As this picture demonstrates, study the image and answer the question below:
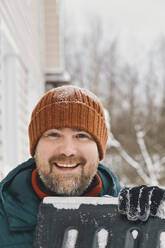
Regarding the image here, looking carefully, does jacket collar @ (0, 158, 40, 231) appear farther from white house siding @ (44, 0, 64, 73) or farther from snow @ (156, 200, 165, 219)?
white house siding @ (44, 0, 64, 73)

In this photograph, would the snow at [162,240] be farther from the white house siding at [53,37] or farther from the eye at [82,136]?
the white house siding at [53,37]

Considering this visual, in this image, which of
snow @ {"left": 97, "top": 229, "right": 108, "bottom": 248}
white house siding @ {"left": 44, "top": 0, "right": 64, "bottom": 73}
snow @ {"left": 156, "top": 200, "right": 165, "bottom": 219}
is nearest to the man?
snow @ {"left": 97, "top": 229, "right": 108, "bottom": 248}

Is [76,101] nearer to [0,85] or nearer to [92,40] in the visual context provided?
[0,85]

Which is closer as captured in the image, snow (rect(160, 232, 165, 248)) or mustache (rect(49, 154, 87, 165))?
snow (rect(160, 232, 165, 248))

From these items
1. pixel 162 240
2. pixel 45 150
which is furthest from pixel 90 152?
pixel 162 240

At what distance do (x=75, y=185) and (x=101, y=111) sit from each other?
386 millimetres

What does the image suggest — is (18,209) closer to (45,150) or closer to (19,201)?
(19,201)

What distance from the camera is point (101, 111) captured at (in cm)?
171

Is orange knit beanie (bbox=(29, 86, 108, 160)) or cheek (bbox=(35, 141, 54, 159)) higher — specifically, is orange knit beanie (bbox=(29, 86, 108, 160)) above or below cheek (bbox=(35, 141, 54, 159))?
above

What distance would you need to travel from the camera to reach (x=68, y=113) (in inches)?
62.3

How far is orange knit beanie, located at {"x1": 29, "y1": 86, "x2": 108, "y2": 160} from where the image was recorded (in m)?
1.58

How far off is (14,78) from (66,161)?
2.76 metres

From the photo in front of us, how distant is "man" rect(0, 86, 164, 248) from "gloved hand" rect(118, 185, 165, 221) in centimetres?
29

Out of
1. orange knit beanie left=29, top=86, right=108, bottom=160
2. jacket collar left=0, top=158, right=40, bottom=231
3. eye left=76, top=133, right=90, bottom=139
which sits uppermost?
orange knit beanie left=29, top=86, right=108, bottom=160
